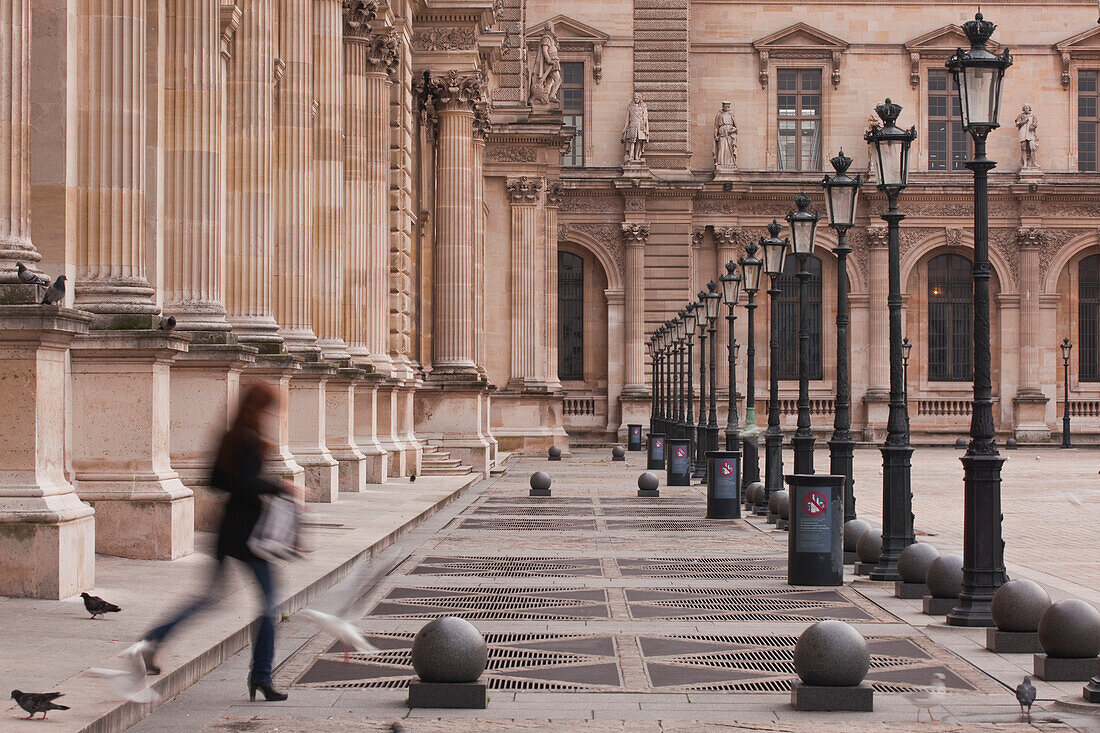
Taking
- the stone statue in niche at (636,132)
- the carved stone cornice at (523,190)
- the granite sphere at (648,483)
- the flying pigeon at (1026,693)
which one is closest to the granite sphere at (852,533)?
the flying pigeon at (1026,693)

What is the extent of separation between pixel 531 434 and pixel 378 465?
21.4 m

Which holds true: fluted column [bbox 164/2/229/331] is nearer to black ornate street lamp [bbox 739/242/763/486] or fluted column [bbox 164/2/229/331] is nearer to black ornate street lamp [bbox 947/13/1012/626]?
black ornate street lamp [bbox 947/13/1012/626]

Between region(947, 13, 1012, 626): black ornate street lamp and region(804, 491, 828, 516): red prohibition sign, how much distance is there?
8.17 ft

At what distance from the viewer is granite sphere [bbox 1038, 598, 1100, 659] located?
10578 mm

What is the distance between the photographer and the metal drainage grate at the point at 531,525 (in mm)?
23484

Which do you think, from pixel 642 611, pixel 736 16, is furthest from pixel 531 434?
pixel 642 611

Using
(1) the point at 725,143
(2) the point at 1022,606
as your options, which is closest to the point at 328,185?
(2) the point at 1022,606

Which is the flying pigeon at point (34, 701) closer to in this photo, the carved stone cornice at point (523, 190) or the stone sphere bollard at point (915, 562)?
the stone sphere bollard at point (915, 562)

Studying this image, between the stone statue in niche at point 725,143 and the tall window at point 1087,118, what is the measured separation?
609 inches

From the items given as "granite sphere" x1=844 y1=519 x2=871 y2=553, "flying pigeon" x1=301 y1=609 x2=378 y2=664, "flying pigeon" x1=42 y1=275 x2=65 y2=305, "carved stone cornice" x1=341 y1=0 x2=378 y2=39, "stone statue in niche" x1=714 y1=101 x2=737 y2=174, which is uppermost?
"stone statue in niche" x1=714 y1=101 x2=737 y2=174

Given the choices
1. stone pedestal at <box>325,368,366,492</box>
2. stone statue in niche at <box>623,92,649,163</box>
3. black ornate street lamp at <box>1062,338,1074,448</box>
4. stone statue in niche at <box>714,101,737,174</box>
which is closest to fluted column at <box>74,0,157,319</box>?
stone pedestal at <box>325,368,366,492</box>

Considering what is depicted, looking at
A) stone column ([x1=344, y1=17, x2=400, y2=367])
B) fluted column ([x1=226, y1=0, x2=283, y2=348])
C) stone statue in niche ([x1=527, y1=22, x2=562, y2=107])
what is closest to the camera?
fluted column ([x1=226, y1=0, x2=283, y2=348])

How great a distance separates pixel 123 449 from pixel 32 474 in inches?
97.6

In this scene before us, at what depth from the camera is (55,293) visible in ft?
41.5
